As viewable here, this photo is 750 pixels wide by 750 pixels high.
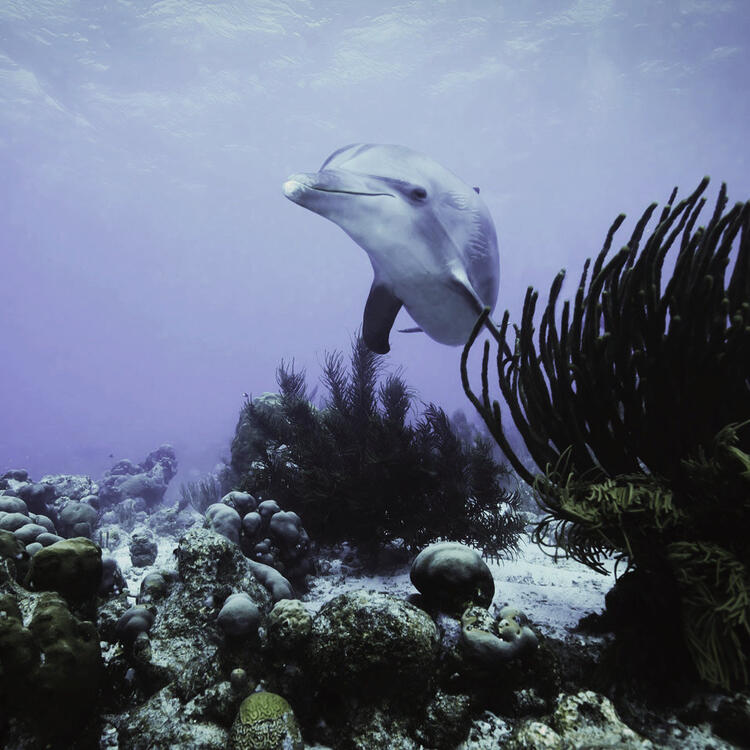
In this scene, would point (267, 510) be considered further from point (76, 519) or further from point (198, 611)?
point (76, 519)

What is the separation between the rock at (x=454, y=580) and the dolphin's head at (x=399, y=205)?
2.83 metres

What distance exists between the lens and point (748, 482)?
1.70 meters

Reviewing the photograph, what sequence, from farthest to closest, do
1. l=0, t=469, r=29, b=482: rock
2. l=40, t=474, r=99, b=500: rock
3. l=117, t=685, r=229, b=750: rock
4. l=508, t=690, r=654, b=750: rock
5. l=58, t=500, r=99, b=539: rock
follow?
l=40, t=474, r=99, b=500: rock
l=0, t=469, r=29, b=482: rock
l=58, t=500, r=99, b=539: rock
l=117, t=685, r=229, b=750: rock
l=508, t=690, r=654, b=750: rock

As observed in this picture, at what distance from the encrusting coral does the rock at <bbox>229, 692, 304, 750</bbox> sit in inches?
57.6

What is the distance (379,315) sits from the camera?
521 cm

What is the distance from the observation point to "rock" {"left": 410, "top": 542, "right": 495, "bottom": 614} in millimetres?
2363

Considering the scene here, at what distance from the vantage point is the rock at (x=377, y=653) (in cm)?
192

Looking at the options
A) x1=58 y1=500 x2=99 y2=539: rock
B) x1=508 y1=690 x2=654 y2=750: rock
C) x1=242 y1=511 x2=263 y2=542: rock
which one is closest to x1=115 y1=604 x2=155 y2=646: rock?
x1=242 y1=511 x2=263 y2=542: rock

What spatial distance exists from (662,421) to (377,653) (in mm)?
1810

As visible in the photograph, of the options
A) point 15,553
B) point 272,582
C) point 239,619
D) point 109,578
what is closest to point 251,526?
point 272,582

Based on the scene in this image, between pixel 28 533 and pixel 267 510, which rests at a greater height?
pixel 267 510

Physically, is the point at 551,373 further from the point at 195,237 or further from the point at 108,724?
the point at 195,237

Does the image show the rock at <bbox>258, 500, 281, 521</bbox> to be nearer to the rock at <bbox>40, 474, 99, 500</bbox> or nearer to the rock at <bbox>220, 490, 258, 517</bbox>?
the rock at <bbox>220, 490, 258, 517</bbox>

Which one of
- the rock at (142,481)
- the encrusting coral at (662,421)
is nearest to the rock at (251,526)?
the encrusting coral at (662,421)
